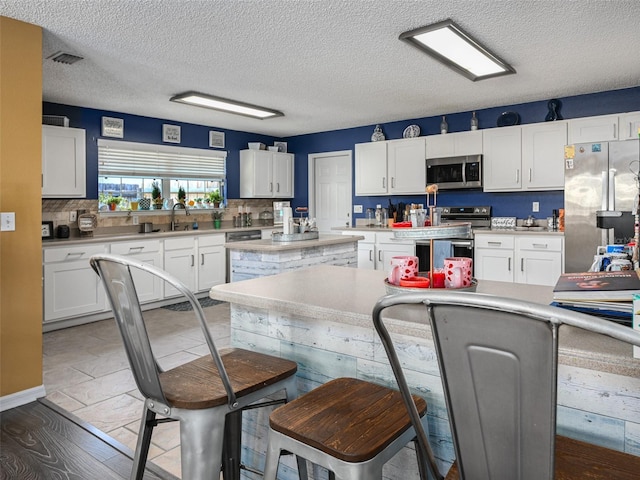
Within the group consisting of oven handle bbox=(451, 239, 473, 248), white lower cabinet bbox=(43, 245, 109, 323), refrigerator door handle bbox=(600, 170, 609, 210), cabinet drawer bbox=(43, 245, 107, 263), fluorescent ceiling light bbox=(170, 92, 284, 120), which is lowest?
white lower cabinet bbox=(43, 245, 109, 323)

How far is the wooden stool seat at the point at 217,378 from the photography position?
1.25 metres

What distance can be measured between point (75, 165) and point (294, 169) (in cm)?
372

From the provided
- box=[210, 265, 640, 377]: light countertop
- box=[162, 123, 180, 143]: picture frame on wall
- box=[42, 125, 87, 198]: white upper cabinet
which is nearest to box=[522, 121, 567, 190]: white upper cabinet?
box=[210, 265, 640, 377]: light countertop

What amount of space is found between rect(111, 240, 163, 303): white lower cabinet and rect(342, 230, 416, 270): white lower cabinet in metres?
2.69

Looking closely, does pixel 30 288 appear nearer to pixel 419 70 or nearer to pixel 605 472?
pixel 605 472

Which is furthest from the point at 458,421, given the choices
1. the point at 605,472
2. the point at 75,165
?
the point at 75,165

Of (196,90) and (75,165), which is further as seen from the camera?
(75,165)

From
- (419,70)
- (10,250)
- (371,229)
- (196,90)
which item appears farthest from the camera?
(371,229)

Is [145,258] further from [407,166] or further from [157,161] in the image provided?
[407,166]

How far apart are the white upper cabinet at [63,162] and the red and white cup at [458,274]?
186 inches

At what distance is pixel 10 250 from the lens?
280cm

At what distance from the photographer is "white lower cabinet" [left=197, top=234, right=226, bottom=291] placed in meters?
6.06

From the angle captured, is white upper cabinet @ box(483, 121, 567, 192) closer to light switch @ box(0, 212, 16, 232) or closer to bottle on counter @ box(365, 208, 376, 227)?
bottle on counter @ box(365, 208, 376, 227)

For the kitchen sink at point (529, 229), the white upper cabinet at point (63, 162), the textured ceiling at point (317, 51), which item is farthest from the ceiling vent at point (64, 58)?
the kitchen sink at point (529, 229)
